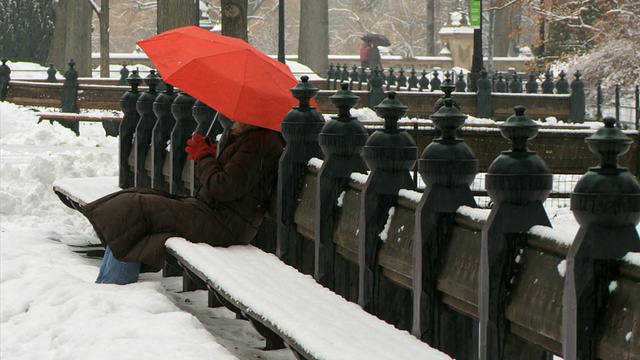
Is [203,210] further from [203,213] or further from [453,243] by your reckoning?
[453,243]

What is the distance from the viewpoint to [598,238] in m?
3.64

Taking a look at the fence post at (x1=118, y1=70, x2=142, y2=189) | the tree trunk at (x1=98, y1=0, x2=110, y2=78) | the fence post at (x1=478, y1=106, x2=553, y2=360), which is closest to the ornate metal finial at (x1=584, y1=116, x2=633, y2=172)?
the fence post at (x1=478, y1=106, x2=553, y2=360)

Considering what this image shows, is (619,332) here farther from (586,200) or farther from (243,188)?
(243,188)

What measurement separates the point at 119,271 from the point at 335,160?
1744 millimetres

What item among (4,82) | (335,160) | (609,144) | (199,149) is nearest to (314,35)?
(4,82)

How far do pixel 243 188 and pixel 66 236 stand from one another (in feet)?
13.1

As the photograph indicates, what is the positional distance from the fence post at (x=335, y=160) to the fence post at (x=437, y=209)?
1072 millimetres

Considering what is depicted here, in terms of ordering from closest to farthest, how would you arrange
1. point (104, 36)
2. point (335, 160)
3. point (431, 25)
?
1. point (335, 160)
2. point (104, 36)
3. point (431, 25)

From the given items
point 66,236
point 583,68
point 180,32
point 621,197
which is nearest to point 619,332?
point 621,197

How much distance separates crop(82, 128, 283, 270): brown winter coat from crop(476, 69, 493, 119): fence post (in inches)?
708

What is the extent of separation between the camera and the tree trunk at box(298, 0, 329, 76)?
136 ft

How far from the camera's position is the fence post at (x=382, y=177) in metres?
5.43

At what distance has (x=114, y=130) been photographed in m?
22.6

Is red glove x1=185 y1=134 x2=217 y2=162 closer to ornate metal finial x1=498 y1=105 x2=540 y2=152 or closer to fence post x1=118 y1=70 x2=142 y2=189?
ornate metal finial x1=498 y1=105 x2=540 y2=152
